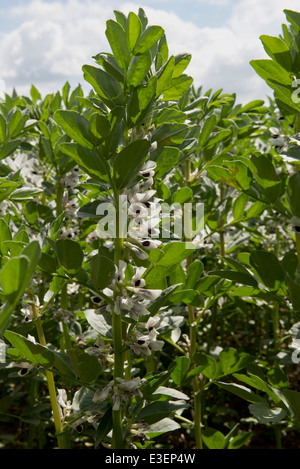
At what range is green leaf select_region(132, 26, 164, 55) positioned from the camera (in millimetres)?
1298

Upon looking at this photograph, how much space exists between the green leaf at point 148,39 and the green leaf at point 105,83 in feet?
0.33

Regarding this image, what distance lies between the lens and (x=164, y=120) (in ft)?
5.11

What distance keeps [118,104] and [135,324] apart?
2.18ft

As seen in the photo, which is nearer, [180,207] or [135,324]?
[135,324]

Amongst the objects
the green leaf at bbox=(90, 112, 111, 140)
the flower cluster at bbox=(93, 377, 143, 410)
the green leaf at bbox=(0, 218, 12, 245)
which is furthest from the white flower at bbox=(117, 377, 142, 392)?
the green leaf at bbox=(90, 112, 111, 140)

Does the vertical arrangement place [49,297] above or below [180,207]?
below

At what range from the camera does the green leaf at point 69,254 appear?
4.29ft

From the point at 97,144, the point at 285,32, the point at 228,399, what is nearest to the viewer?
the point at 97,144

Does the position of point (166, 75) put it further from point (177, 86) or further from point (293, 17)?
point (293, 17)

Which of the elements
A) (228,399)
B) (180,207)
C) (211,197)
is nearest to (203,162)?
(211,197)

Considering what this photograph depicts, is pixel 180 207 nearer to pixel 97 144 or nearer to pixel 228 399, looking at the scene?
pixel 97 144

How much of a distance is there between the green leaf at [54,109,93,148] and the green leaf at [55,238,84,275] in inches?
11.5

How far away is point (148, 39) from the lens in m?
1.31

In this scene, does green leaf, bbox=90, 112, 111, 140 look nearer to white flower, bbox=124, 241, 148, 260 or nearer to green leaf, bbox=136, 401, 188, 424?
white flower, bbox=124, 241, 148, 260
